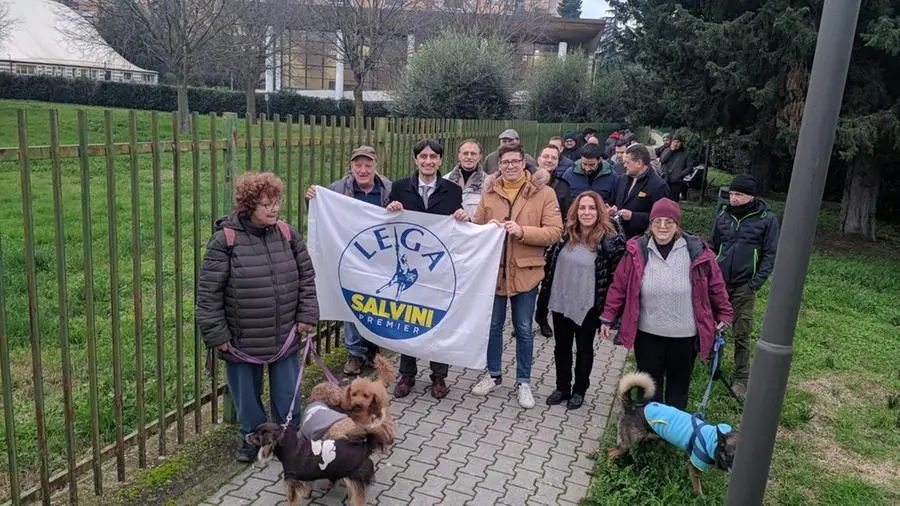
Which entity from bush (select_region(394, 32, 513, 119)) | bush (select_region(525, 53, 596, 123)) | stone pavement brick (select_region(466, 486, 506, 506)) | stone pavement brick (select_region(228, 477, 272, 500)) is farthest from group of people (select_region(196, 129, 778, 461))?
bush (select_region(525, 53, 596, 123))

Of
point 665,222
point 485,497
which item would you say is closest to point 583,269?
point 665,222

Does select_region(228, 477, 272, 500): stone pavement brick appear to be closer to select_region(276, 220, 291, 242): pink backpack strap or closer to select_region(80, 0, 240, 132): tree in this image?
select_region(276, 220, 291, 242): pink backpack strap

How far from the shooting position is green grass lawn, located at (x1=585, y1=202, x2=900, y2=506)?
15.5 feet

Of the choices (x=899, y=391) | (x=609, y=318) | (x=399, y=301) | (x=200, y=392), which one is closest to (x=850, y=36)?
(x=609, y=318)

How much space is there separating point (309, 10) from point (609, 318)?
27.7m

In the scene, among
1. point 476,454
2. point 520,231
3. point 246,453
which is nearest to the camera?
point 246,453

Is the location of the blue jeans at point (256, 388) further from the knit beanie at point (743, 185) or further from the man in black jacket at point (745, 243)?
the knit beanie at point (743, 185)

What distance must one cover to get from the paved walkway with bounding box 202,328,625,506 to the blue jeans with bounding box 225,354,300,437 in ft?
1.11

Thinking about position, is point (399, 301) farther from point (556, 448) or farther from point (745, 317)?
point (745, 317)

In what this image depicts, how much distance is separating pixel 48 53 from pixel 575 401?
4990cm

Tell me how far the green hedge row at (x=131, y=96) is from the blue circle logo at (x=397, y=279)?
2595cm

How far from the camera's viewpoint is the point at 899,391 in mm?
6859

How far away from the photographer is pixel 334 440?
3922 mm

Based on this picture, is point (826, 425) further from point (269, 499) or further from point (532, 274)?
point (269, 499)
